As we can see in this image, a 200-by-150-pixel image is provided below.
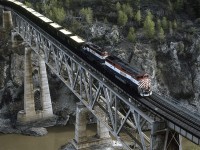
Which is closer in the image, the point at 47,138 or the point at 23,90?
the point at 47,138

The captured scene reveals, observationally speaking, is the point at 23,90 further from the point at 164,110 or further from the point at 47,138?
the point at 164,110

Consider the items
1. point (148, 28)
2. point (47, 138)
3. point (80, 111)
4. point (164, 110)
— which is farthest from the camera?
point (148, 28)

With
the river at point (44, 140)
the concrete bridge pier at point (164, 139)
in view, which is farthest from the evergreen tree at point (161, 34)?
the concrete bridge pier at point (164, 139)

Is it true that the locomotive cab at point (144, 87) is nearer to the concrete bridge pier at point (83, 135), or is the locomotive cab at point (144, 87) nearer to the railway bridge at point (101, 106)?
the railway bridge at point (101, 106)

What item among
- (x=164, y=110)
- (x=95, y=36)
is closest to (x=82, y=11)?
(x=95, y=36)

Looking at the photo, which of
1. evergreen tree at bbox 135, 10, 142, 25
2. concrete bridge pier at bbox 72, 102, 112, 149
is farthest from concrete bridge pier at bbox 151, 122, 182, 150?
evergreen tree at bbox 135, 10, 142, 25

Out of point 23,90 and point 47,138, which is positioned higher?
point 23,90

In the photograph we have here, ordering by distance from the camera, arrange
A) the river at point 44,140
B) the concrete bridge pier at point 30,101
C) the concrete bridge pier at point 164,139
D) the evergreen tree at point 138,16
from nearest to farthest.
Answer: the concrete bridge pier at point 164,139 → the river at point 44,140 → the concrete bridge pier at point 30,101 → the evergreen tree at point 138,16
